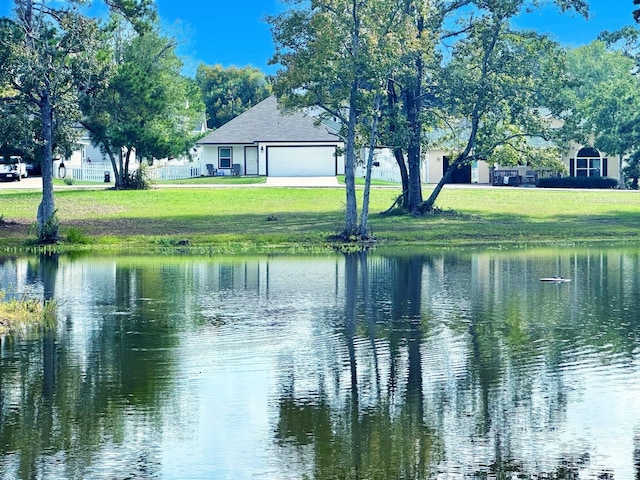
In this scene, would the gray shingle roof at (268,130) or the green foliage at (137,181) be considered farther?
the gray shingle roof at (268,130)

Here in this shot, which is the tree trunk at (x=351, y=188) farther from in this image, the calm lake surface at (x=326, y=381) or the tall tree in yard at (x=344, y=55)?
the calm lake surface at (x=326, y=381)

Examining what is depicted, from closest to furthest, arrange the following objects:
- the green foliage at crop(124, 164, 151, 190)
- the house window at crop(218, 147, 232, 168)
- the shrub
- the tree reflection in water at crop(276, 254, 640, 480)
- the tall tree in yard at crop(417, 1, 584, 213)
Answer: the tree reflection in water at crop(276, 254, 640, 480) < the tall tree in yard at crop(417, 1, 584, 213) < the green foliage at crop(124, 164, 151, 190) < the shrub < the house window at crop(218, 147, 232, 168)

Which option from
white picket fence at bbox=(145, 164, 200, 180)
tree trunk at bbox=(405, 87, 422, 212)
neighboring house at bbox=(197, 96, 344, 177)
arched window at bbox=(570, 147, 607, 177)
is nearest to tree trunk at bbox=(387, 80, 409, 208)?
tree trunk at bbox=(405, 87, 422, 212)

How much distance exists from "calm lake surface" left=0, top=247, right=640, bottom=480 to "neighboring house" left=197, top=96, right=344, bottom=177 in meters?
52.3

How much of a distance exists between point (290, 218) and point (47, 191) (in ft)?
40.9

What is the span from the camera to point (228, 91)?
122188 millimetres

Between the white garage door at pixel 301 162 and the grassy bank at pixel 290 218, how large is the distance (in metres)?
16.3

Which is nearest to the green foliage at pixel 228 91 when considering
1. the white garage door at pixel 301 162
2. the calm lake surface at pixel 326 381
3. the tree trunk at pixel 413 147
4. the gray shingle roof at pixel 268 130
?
the gray shingle roof at pixel 268 130

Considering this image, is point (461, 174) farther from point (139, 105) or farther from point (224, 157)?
point (139, 105)

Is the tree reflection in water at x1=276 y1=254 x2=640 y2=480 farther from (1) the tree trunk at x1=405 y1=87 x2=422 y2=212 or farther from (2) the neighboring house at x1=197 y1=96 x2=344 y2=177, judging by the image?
(2) the neighboring house at x1=197 y1=96 x2=344 y2=177

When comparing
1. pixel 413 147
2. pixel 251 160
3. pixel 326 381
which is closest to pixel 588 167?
pixel 251 160

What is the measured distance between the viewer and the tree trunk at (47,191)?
4131 cm

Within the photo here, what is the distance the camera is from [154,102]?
5034cm

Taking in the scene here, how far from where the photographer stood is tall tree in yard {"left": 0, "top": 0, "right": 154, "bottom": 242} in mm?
39875
